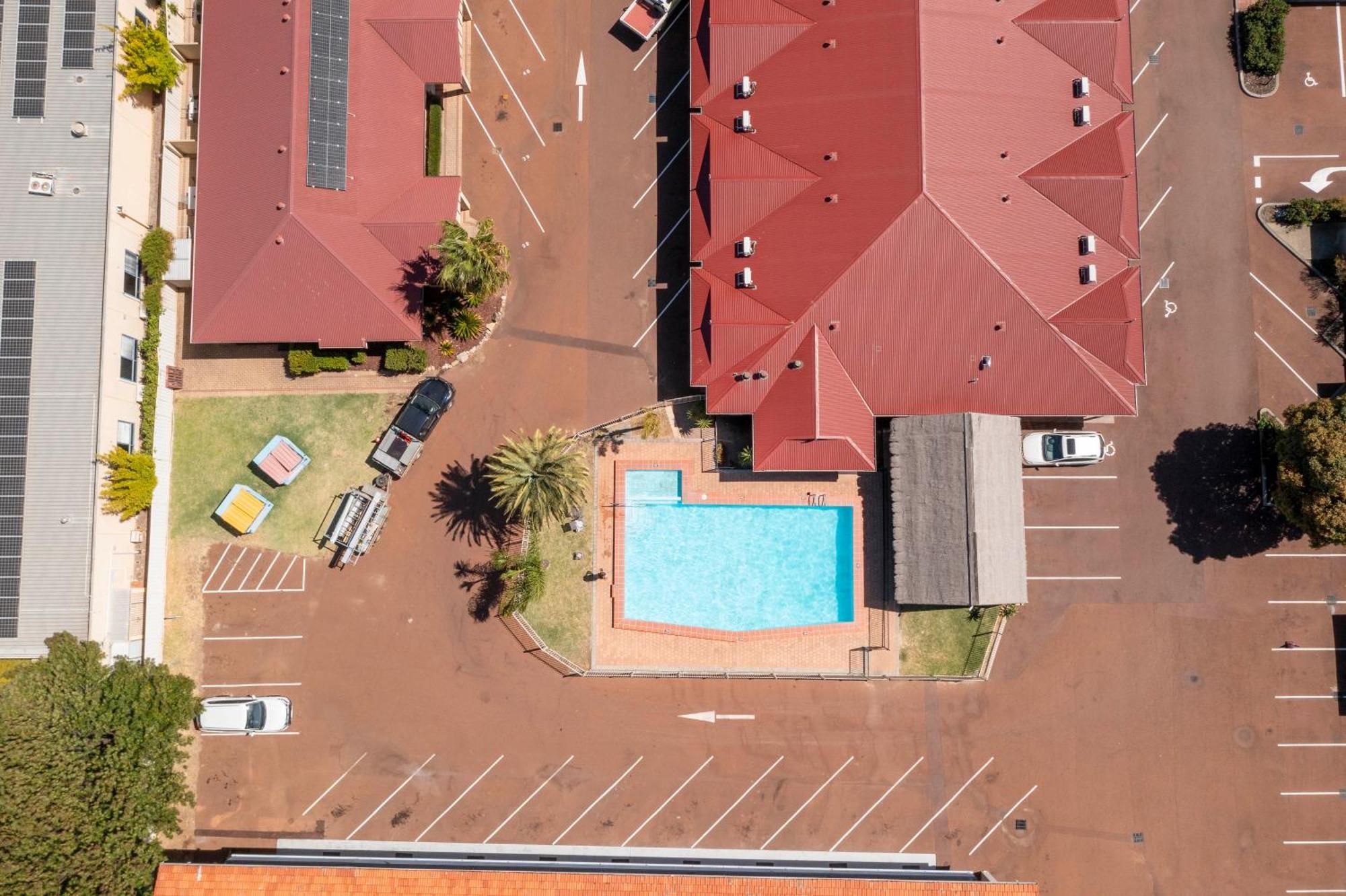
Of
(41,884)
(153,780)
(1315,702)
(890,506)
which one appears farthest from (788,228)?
(41,884)

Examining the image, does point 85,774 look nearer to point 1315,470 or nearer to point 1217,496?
point 1217,496

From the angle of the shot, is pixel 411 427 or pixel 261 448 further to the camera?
pixel 261 448

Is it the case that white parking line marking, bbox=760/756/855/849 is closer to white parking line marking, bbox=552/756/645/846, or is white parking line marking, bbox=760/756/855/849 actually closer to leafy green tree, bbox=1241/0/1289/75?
white parking line marking, bbox=552/756/645/846

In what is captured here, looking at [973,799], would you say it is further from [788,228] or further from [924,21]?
[924,21]

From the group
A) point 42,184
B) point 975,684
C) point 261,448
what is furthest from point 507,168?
point 975,684

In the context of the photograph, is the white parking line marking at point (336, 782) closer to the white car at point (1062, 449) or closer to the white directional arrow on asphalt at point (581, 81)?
the white directional arrow on asphalt at point (581, 81)

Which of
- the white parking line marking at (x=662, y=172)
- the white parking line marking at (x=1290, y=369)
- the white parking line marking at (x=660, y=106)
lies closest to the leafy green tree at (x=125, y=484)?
the white parking line marking at (x=662, y=172)

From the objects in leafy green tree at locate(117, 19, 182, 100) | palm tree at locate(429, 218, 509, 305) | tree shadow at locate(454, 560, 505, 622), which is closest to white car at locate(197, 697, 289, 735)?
tree shadow at locate(454, 560, 505, 622)
